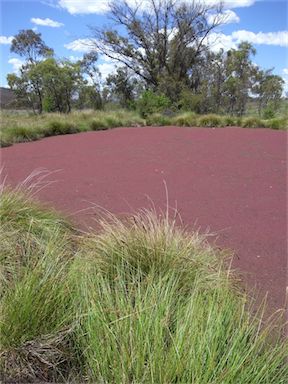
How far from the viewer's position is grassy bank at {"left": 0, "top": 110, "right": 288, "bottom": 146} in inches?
407

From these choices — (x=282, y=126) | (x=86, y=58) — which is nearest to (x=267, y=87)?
(x=86, y=58)

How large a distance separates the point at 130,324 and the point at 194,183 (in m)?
3.96

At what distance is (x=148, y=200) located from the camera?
4871 mm

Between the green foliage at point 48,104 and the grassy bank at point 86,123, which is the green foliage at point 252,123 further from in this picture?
the green foliage at point 48,104

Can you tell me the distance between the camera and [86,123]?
42.4ft

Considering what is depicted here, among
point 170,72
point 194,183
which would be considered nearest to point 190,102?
point 170,72

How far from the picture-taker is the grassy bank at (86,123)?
10344 millimetres

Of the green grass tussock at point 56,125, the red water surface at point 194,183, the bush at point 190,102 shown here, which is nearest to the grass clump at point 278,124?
the red water surface at point 194,183

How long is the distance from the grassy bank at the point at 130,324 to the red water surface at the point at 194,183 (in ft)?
2.39

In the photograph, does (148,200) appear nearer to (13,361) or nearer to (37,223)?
(37,223)

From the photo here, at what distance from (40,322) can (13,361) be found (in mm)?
198

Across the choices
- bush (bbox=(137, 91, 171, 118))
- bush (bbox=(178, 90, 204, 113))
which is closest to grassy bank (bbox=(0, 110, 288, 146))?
bush (bbox=(137, 91, 171, 118))

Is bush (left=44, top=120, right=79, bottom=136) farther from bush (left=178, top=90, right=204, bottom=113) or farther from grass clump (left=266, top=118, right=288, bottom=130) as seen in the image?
bush (left=178, top=90, right=204, bottom=113)

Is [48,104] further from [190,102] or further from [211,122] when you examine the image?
[211,122]
